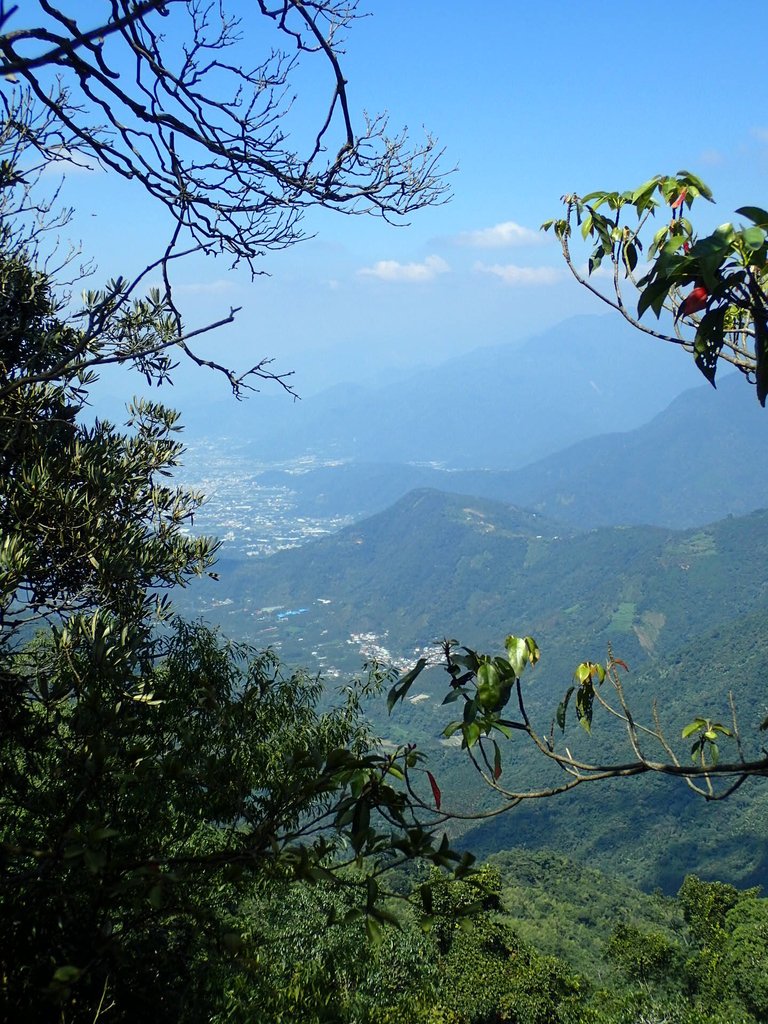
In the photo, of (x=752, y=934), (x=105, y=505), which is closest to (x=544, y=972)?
(x=752, y=934)

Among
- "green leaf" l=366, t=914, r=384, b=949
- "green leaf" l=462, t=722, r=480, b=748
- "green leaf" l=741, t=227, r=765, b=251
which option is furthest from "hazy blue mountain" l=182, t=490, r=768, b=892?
"green leaf" l=741, t=227, r=765, b=251

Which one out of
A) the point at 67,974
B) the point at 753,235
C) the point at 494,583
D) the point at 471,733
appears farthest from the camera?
the point at 494,583

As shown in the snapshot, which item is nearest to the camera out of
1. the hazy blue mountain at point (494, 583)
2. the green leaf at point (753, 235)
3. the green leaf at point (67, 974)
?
the green leaf at point (753, 235)

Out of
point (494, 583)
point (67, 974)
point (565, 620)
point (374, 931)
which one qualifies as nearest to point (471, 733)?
point (374, 931)

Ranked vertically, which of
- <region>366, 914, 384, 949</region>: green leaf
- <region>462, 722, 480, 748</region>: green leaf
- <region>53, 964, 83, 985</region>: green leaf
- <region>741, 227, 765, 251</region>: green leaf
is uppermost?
<region>741, 227, 765, 251</region>: green leaf

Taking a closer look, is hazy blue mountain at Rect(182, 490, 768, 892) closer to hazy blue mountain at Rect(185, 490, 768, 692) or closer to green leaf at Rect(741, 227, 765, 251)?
hazy blue mountain at Rect(185, 490, 768, 692)

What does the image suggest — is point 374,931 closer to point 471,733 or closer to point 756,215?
point 471,733

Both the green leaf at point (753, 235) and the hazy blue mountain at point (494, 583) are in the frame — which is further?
the hazy blue mountain at point (494, 583)

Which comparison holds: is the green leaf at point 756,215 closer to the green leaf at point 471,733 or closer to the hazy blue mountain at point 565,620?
the green leaf at point 471,733

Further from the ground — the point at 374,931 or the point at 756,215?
the point at 756,215

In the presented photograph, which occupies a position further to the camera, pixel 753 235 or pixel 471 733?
pixel 471 733

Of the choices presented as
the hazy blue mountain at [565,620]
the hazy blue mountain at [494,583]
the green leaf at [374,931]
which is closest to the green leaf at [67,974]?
the green leaf at [374,931]

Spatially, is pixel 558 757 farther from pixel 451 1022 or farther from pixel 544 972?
pixel 544 972

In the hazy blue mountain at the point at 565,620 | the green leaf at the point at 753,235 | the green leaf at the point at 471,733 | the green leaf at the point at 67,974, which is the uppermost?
the green leaf at the point at 753,235
